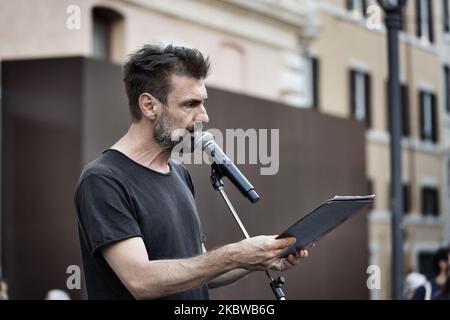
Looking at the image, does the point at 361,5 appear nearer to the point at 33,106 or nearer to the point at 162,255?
the point at 33,106

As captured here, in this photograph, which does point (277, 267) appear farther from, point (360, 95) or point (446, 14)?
point (446, 14)

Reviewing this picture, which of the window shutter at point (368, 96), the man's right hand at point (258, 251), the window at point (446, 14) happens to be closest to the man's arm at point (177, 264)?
the man's right hand at point (258, 251)

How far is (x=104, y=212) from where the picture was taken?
347 centimetres

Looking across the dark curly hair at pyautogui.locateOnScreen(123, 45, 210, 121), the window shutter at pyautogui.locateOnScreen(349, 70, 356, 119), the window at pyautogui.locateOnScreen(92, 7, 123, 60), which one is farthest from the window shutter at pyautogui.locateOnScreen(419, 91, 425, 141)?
the dark curly hair at pyautogui.locateOnScreen(123, 45, 210, 121)

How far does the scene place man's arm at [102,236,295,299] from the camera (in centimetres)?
A: 329

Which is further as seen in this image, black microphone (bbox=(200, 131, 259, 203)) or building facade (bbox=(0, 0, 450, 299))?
building facade (bbox=(0, 0, 450, 299))

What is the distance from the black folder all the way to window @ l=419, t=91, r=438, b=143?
85.0 feet

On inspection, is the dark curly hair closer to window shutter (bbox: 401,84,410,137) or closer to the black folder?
the black folder

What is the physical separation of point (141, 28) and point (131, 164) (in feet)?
40.9

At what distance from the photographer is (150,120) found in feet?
12.4

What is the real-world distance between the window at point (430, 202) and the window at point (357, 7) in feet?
19.6

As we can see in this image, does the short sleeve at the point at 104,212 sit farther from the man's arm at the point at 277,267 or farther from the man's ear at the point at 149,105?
the man's arm at the point at 277,267

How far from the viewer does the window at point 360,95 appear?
24.5m

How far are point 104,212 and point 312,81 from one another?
19.7 metres
